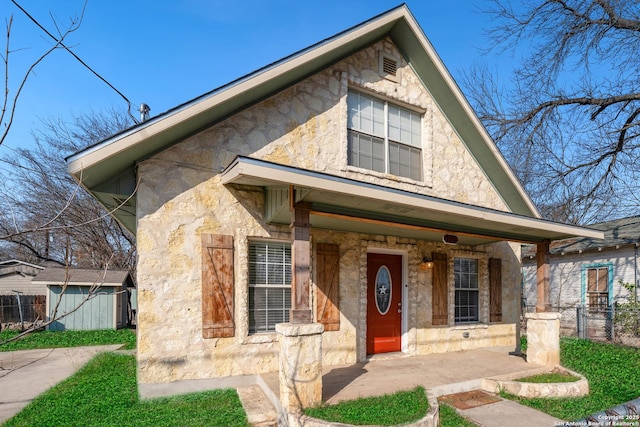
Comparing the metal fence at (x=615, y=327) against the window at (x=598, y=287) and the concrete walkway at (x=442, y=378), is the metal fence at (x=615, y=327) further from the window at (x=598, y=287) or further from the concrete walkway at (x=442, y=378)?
the concrete walkway at (x=442, y=378)

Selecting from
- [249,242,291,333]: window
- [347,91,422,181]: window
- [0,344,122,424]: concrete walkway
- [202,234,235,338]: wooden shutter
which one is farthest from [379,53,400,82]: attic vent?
[0,344,122,424]: concrete walkway

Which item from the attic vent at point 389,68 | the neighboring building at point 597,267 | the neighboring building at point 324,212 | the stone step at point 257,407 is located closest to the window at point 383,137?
the neighboring building at point 324,212

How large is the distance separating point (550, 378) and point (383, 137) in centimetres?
524

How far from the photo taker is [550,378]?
6.23 m

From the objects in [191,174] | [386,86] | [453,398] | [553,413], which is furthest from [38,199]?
[553,413]

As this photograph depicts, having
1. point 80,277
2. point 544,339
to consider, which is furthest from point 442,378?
point 80,277

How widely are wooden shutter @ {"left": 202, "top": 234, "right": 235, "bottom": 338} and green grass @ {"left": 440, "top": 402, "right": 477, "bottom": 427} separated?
3169 millimetres

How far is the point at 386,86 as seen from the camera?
7977mm

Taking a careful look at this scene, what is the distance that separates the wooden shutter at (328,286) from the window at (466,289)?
3386 millimetres

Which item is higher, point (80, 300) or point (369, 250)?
point (369, 250)

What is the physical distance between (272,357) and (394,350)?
9.48 feet

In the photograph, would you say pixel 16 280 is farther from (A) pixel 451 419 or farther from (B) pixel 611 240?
(B) pixel 611 240

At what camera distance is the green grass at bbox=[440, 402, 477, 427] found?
468cm

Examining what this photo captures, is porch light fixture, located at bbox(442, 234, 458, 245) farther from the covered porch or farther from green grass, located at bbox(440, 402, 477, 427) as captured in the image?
green grass, located at bbox(440, 402, 477, 427)
